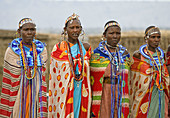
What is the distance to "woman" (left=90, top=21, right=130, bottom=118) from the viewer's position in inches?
204

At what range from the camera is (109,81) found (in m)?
5.28

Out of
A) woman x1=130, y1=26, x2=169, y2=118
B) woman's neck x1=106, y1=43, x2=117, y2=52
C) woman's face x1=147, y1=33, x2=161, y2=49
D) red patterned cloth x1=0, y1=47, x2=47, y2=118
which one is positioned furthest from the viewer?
woman's face x1=147, y1=33, x2=161, y2=49

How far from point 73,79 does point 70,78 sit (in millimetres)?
57

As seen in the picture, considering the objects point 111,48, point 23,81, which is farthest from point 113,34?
point 23,81

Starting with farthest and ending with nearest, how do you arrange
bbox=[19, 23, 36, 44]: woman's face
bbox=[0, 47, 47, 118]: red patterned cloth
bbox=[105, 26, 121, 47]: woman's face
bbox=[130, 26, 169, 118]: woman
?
bbox=[130, 26, 169, 118]: woman < bbox=[105, 26, 121, 47]: woman's face < bbox=[19, 23, 36, 44]: woman's face < bbox=[0, 47, 47, 118]: red patterned cloth

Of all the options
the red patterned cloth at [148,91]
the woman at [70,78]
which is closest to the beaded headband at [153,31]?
the red patterned cloth at [148,91]

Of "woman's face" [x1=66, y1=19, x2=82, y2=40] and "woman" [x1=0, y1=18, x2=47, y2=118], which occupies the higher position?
"woman's face" [x1=66, y1=19, x2=82, y2=40]

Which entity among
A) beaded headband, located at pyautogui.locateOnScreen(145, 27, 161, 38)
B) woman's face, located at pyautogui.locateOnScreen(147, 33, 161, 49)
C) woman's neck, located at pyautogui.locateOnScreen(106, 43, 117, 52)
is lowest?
woman's neck, located at pyautogui.locateOnScreen(106, 43, 117, 52)

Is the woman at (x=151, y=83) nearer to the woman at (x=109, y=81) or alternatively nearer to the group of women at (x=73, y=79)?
the group of women at (x=73, y=79)

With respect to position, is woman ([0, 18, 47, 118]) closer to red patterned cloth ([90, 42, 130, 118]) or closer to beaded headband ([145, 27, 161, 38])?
red patterned cloth ([90, 42, 130, 118])

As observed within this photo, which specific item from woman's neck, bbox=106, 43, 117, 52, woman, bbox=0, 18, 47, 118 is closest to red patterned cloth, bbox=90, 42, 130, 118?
woman's neck, bbox=106, 43, 117, 52

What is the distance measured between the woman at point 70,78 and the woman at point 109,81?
8.5 inches

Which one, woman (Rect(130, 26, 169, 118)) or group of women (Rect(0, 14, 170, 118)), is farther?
woman (Rect(130, 26, 169, 118))

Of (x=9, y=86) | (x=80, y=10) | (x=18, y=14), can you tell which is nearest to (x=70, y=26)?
(x=9, y=86)
